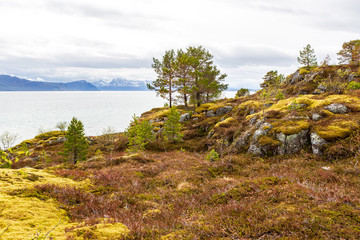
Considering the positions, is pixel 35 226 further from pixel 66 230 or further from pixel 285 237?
pixel 285 237

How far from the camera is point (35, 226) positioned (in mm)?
4609

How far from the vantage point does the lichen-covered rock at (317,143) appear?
1250 cm

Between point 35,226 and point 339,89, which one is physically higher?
point 339,89

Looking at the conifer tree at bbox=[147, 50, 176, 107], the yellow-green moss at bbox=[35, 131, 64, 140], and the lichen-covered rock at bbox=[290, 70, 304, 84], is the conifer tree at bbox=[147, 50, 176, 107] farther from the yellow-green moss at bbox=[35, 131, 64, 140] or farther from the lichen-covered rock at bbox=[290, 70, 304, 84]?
the yellow-green moss at bbox=[35, 131, 64, 140]

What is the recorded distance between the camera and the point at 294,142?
14.1 meters

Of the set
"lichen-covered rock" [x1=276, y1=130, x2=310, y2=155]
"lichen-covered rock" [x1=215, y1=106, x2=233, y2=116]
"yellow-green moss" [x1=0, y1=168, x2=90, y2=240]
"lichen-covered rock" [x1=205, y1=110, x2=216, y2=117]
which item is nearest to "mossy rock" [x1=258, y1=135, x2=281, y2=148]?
"lichen-covered rock" [x1=276, y1=130, x2=310, y2=155]

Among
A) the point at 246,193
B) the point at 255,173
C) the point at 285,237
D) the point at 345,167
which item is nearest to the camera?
the point at 285,237

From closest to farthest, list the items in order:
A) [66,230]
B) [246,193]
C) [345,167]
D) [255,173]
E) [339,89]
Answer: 1. [66,230]
2. [246,193]
3. [345,167]
4. [255,173]
5. [339,89]

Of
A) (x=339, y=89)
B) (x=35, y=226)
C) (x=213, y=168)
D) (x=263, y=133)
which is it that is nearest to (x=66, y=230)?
(x=35, y=226)

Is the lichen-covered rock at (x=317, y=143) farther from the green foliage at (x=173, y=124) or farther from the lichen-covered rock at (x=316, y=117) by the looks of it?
the green foliage at (x=173, y=124)

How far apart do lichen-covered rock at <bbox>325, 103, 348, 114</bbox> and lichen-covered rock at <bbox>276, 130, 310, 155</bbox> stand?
5032 millimetres

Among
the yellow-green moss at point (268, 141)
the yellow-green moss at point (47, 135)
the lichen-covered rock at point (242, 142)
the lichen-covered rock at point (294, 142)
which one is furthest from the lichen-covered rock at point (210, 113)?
the yellow-green moss at point (47, 135)

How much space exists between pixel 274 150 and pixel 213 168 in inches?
232

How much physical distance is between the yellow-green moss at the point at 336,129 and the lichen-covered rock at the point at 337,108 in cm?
318
